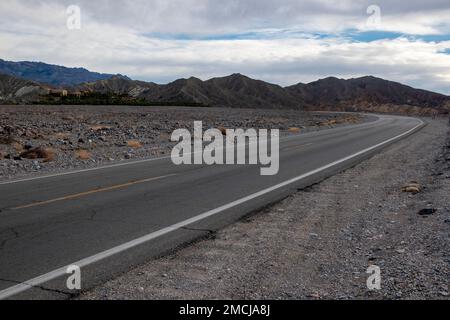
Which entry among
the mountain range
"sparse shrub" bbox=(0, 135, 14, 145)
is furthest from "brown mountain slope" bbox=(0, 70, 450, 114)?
"sparse shrub" bbox=(0, 135, 14, 145)

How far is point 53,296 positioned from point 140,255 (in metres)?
1.56

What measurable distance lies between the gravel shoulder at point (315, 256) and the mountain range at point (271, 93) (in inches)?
4840

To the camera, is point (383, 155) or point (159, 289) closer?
point (159, 289)

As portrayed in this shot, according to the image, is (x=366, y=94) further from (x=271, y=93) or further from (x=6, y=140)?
(x=6, y=140)

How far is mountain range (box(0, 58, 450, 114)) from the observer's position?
147 meters

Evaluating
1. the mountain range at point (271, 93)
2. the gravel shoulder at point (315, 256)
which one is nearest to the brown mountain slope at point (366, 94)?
the mountain range at point (271, 93)

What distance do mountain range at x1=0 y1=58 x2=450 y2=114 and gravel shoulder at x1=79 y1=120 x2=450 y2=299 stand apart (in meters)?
123

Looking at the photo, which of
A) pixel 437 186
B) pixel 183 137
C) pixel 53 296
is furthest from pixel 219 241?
pixel 183 137

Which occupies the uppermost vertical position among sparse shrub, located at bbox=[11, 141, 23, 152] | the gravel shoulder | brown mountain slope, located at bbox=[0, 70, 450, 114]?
brown mountain slope, located at bbox=[0, 70, 450, 114]

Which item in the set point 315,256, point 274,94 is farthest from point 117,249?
point 274,94

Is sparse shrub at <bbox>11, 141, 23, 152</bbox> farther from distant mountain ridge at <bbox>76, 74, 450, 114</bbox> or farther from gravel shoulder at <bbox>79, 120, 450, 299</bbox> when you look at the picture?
distant mountain ridge at <bbox>76, 74, 450, 114</bbox>

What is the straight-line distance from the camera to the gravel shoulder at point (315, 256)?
5430 millimetres

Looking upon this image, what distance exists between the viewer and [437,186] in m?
11.8
